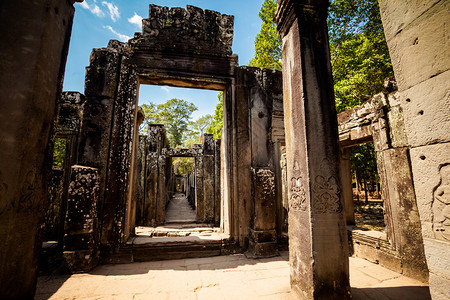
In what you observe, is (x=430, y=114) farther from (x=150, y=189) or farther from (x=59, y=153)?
(x=59, y=153)

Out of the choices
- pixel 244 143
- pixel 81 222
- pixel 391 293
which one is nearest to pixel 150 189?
pixel 81 222

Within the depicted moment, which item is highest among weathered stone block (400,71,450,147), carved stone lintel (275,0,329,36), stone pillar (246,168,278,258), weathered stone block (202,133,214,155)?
carved stone lintel (275,0,329,36)

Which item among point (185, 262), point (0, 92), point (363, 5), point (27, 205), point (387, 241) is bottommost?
point (185, 262)

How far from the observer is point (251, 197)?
13.9 feet

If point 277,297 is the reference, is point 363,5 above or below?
above

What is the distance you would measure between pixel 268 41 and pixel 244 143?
31.7 feet

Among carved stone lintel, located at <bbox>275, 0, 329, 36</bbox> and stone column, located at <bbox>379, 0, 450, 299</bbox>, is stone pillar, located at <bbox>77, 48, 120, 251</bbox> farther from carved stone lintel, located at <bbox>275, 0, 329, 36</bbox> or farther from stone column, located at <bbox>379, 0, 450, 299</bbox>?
stone column, located at <bbox>379, 0, 450, 299</bbox>

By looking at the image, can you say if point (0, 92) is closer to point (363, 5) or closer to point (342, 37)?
point (342, 37)

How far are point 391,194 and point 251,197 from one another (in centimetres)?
265

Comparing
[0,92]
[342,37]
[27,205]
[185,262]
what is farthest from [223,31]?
[342,37]

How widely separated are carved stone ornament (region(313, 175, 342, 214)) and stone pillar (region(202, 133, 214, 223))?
6929mm

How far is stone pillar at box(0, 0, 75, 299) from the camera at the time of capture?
1267 millimetres

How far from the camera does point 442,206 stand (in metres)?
1.36

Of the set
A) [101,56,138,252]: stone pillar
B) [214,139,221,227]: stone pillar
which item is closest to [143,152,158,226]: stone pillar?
[214,139,221,227]: stone pillar
